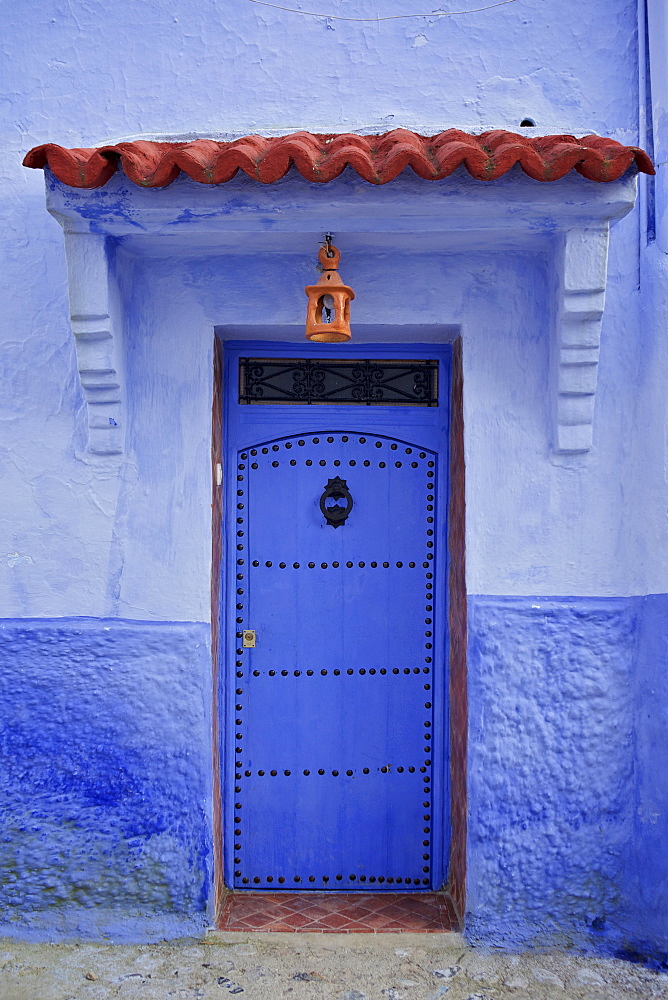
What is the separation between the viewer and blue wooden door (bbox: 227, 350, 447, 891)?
12.6ft

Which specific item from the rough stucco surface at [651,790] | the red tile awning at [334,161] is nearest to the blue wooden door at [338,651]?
the rough stucco surface at [651,790]

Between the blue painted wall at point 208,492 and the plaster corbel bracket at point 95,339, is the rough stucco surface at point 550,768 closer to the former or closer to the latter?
the blue painted wall at point 208,492

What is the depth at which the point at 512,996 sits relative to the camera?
124 inches

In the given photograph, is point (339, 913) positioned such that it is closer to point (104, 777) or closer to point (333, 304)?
point (104, 777)

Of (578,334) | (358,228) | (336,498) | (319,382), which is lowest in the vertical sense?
(336,498)

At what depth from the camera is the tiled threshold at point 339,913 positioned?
3555 millimetres

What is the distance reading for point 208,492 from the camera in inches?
143

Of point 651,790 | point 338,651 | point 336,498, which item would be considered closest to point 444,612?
point 338,651

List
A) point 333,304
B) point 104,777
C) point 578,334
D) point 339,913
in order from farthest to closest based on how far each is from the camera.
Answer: point 339,913
point 104,777
point 578,334
point 333,304

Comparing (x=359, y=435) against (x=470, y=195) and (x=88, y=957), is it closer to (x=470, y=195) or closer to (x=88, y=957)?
(x=470, y=195)

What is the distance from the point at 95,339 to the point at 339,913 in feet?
8.31

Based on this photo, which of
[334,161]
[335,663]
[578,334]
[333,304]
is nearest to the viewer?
[334,161]

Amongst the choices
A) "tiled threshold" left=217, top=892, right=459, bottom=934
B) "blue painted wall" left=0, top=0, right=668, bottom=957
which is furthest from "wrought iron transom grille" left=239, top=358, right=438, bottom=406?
"tiled threshold" left=217, top=892, right=459, bottom=934

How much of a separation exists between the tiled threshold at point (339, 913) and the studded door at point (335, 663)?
2.2 inches
